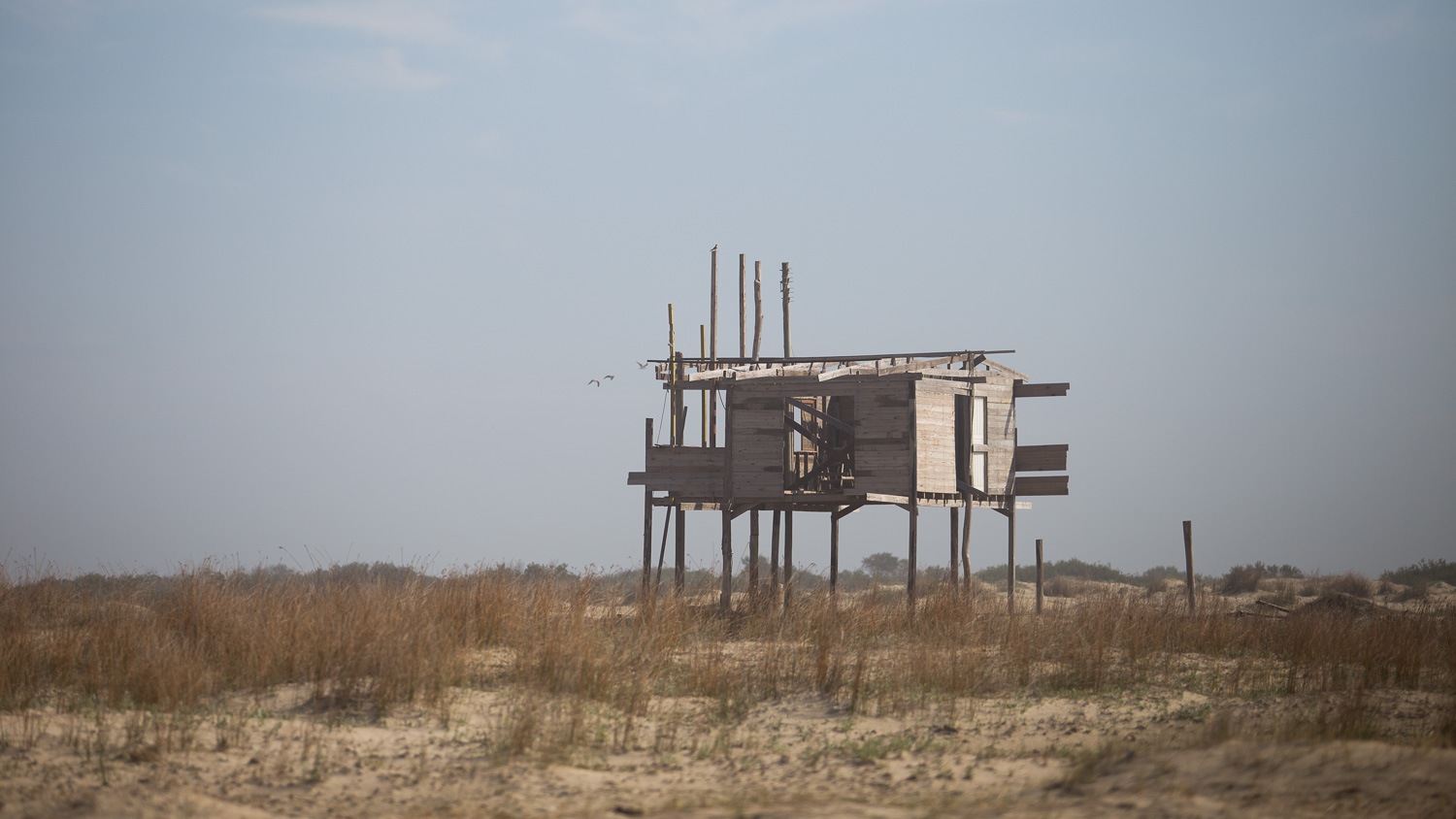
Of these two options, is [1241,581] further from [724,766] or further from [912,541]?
[724,766]

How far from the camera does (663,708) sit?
12.0 m

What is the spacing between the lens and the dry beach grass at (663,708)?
8641mm

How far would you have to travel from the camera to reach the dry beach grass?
28.3 feet

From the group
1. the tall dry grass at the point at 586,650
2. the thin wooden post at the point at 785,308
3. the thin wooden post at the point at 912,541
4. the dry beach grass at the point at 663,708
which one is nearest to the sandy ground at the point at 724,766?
the dry beach grass at the point at 663,708

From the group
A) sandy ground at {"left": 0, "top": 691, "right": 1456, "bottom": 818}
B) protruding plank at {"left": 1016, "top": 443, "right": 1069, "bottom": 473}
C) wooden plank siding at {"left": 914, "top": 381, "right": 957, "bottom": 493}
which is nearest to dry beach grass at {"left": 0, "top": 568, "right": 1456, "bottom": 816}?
sandy ground at {"left": 0, "top": 691, "right": 1456, "bottom": 818}

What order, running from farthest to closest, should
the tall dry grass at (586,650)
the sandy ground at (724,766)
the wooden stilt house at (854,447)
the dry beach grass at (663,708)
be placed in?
1. the wooden stilt house at (854,447)
2. the tall dry grass at (586,650)
3. the dry beach grass at (663,708)
4. the sandy ground at (724,766)

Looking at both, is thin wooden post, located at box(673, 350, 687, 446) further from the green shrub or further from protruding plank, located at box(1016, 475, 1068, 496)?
A: the green shrub

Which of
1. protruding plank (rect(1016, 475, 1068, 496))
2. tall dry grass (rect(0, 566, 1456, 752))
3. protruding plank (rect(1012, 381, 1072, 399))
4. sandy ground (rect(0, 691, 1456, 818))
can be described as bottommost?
sandy ground (rect(0, 691, 1456, 818))

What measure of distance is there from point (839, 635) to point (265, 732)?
6.74 meters

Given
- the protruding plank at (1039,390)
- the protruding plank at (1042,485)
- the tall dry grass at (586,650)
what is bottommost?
the tall dry grass at (586,650)

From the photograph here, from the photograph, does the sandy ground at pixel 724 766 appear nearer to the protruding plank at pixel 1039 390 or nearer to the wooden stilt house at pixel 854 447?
the wooden stilt house at pixel 854 447

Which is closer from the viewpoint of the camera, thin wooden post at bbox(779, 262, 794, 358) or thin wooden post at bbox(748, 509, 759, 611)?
thin wooden post at bbox(748, 509, 759, 611)

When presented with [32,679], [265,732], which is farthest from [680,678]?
[32,679]

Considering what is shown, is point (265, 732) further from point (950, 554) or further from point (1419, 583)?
point (1419, 583)
